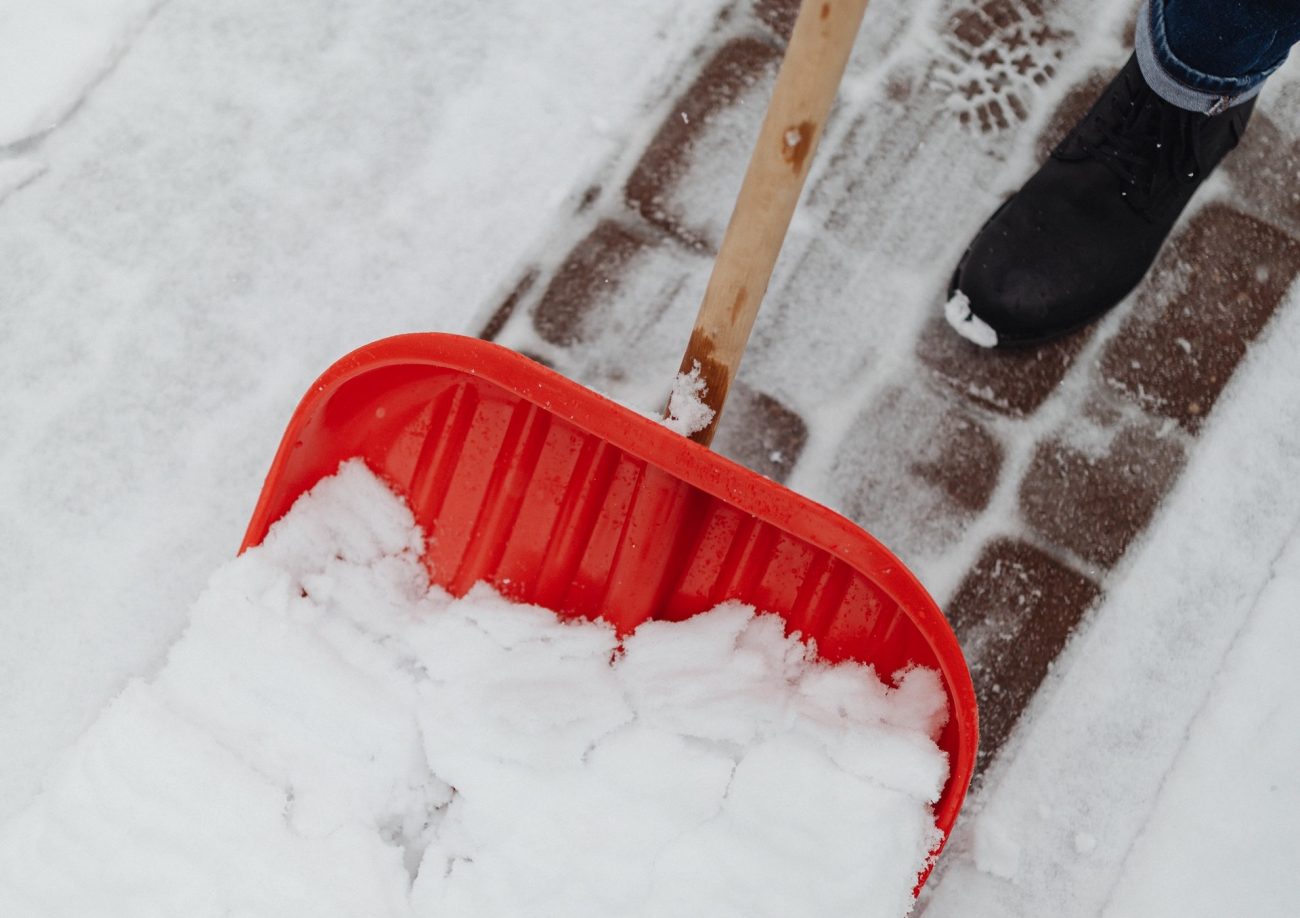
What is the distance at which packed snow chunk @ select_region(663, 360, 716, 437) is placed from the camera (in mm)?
914

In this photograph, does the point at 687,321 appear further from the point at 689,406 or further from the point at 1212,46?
the point at 1212,46

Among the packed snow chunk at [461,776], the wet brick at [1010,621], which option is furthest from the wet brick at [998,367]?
the packed snow chunk at [461,776]

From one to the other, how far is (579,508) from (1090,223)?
0.70 metres

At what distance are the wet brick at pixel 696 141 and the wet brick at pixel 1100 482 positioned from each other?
481 mm

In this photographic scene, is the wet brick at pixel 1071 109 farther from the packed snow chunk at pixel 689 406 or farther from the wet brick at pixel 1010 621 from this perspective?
the packed snow chunk at pixel 689 406

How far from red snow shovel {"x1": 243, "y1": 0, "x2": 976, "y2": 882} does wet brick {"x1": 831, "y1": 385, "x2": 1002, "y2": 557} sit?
0.24 meters

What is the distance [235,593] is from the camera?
89 centimetres

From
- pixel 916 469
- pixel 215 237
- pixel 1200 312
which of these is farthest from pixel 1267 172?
pixel 215 237

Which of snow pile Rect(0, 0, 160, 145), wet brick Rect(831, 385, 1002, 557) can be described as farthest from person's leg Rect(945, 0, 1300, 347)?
snow pile Rect(0, 0, 160, 145)

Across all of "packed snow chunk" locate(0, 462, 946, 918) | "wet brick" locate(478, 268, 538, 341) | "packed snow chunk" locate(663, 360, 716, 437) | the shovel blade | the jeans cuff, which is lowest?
"packed snow chunk" locate(0, 462, 946, 918)

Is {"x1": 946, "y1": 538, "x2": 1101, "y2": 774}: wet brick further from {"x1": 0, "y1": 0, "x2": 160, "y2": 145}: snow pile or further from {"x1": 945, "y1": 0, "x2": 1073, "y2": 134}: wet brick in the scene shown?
→ {"x1": 0, "y1": 0, "x2": 160, "y2": 145}: snow pile

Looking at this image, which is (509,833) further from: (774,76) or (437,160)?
(774,76)

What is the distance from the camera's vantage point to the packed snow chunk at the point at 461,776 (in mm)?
855

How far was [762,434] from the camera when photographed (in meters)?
1.14
